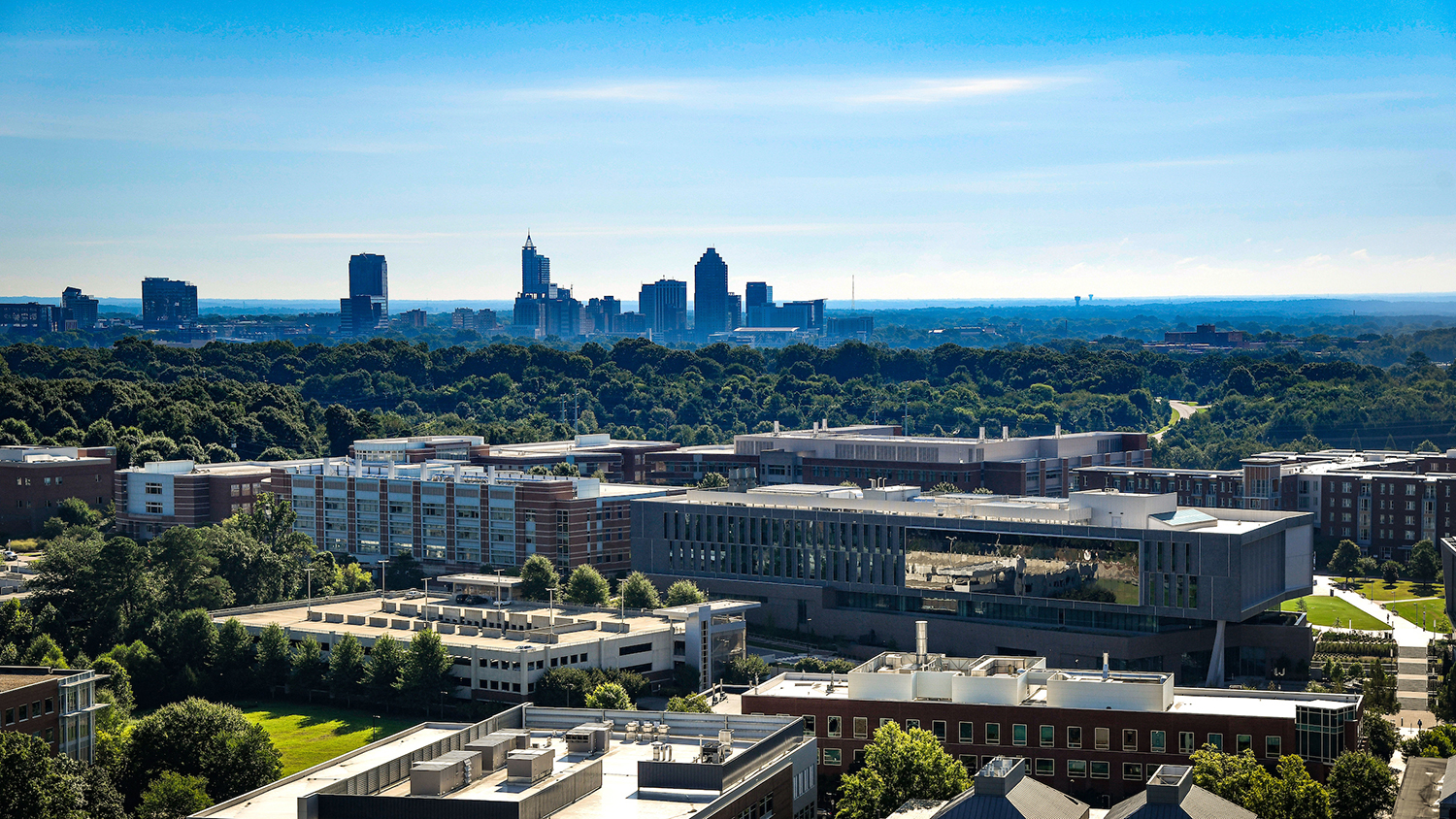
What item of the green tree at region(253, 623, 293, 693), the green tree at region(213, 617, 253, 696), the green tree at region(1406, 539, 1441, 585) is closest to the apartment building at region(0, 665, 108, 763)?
the green tree at region(253, 623, 293, 693)

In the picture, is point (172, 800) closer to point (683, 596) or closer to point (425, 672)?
point (425, 672)

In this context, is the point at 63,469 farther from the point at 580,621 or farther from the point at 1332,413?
the point at 1332,413

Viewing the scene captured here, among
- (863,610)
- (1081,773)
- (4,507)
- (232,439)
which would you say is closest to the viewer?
(1081,773)

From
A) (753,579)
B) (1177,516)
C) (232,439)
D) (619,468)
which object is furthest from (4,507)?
(1177,516)

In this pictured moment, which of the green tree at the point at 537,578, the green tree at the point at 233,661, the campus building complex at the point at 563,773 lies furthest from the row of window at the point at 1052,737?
the green tree at the point at 537,578

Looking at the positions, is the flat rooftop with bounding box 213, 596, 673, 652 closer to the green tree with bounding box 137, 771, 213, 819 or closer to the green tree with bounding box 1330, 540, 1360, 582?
the green tree with bounding box 137, 771, 213, 819

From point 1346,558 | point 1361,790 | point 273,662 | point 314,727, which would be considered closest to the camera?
point 1361,790

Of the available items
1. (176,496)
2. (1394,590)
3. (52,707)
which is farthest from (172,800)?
(1394,590)
